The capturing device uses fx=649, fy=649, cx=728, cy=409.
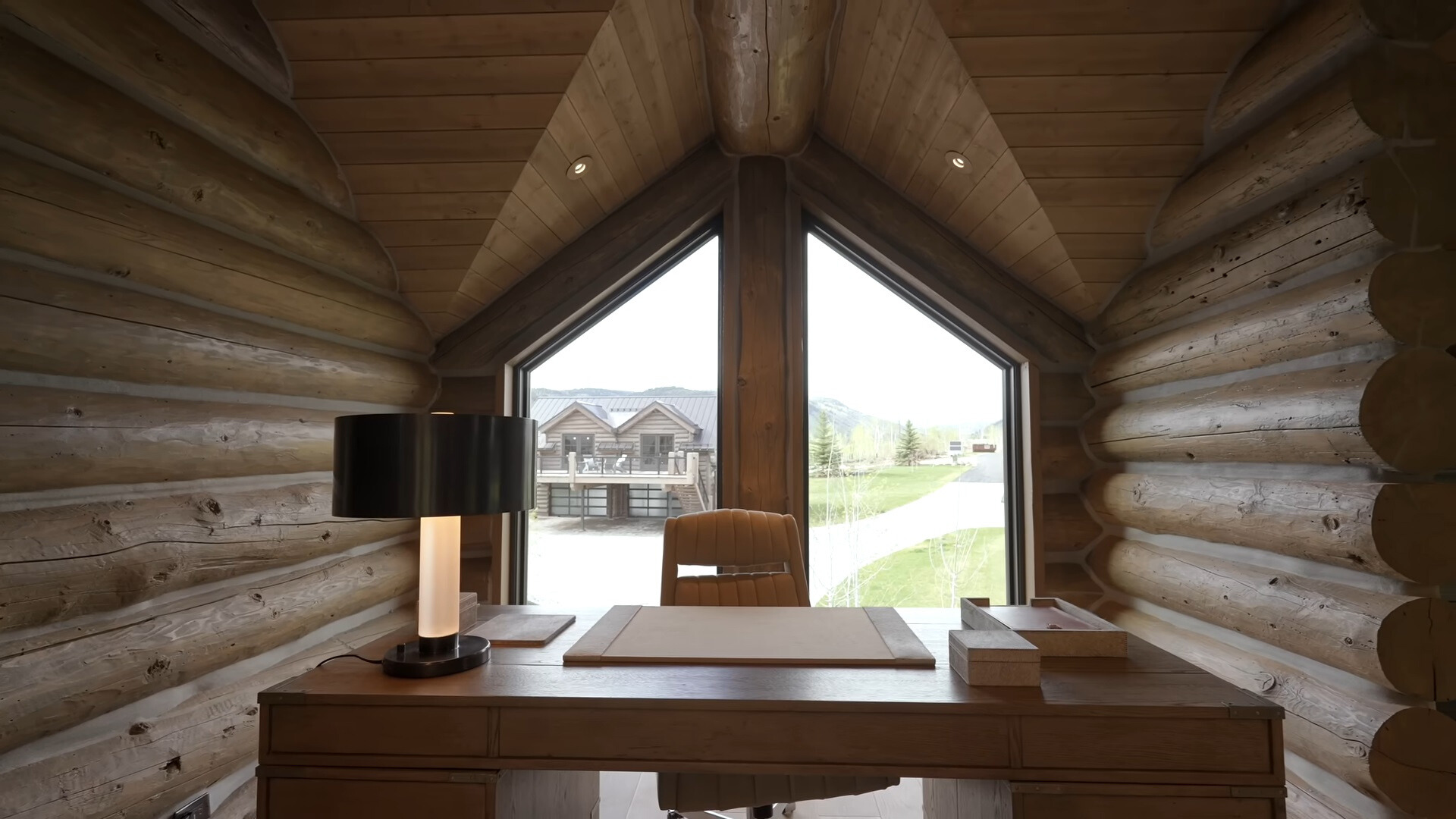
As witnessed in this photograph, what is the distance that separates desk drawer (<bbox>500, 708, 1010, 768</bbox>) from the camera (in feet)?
4.00

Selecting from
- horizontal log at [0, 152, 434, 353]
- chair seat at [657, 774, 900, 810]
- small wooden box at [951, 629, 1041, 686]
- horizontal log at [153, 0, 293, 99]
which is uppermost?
horizontal log at [153, 0, 293, 99]

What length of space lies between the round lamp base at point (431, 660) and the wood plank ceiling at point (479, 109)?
5.65 feet

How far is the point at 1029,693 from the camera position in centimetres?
126

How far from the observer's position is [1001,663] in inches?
51.1

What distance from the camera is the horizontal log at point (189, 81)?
1.47 metres

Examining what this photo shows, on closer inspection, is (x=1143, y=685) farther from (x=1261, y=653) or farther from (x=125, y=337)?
(x=125, y=337)

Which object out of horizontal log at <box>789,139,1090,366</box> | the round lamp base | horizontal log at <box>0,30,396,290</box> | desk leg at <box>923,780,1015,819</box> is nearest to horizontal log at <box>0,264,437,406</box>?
horizontal log at <box>0,30,396,290</box>

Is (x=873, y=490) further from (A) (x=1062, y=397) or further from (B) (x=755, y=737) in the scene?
(B) (x=755, y=737)

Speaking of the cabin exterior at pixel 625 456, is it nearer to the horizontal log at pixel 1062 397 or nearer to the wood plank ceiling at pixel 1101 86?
the horizontal log at pixel 1062 397

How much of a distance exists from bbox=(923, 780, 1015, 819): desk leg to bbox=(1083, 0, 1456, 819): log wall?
89cm

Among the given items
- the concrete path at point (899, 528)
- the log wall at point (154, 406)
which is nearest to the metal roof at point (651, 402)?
the concrete path at point (899, 528)

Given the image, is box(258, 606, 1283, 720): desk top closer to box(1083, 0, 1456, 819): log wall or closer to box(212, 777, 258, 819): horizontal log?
box(1083, 0, 1456, 819): log wall

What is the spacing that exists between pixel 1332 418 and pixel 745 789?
5.55 ft

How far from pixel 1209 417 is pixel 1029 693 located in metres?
1.41
